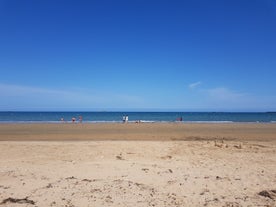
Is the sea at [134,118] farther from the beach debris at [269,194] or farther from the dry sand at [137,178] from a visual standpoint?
the beach debris at [269,194]

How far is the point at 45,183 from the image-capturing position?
7.04 m

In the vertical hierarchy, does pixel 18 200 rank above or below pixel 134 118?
below

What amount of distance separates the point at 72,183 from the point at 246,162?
5.56m

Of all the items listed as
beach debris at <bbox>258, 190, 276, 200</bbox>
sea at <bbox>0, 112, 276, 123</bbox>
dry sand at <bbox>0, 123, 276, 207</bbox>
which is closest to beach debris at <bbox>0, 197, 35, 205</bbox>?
dry sand at <bbox>0, 123, 276, 207</bbox>

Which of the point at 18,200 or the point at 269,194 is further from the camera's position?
the point at 269,194

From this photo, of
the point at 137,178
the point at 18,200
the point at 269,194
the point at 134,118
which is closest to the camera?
the point at 18,200

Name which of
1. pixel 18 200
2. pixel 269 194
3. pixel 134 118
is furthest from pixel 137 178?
pixel 134 118

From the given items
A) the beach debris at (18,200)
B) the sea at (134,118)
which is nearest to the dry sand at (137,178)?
the beach debris at (18,200)

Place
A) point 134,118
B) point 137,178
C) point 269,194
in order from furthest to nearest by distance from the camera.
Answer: point 134,118 → point 137,178 → point 269,194

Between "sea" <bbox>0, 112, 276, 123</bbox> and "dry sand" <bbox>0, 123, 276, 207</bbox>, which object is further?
"sea" <bbox>0, 112, 276, 123</bbox>

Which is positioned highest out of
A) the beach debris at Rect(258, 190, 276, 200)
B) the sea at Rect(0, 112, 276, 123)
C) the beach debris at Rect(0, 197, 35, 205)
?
the sea at Rect(0, 112, 276, 123)

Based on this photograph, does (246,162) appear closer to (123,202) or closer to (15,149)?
(123,202)

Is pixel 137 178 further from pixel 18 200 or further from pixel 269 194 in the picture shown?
pixel 269 194

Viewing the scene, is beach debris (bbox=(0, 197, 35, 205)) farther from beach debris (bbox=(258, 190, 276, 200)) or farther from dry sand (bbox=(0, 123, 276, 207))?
beach debris (bbox=(258, 190, 276, 200))
